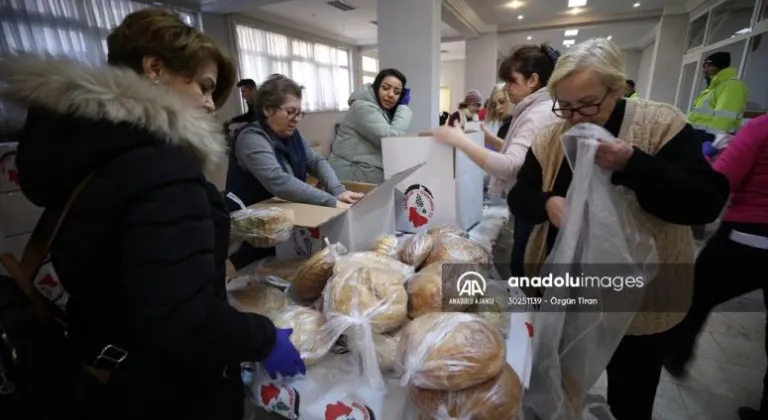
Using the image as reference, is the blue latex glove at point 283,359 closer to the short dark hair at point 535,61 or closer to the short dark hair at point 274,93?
the short dark hair at point 274,93

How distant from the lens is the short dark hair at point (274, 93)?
3.99 feet

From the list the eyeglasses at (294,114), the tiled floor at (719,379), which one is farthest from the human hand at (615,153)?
the tiled floor at (719,379)

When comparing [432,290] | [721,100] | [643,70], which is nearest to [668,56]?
[643,70]

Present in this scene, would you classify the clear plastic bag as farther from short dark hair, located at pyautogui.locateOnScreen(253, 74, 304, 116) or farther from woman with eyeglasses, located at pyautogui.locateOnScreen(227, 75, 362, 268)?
short dark hair, located at pyautogui.locateOnScreen(253, 74, 304, 116)

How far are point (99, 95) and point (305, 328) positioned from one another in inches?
21.0

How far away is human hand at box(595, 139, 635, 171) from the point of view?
714 mm

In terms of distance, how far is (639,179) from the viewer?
72 cm

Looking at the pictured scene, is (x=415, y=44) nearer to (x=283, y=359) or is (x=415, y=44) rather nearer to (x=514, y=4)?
(x=514, y=4)

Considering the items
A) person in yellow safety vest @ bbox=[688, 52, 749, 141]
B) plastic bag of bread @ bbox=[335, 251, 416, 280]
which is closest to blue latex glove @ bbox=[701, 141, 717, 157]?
person in yellow safety vest @ bbox=[688, 52, 749, 141]

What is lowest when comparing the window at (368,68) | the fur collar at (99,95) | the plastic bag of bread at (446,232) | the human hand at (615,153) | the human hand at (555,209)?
the plastic bag of bread at (446,232)

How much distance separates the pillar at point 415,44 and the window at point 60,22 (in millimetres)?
2129

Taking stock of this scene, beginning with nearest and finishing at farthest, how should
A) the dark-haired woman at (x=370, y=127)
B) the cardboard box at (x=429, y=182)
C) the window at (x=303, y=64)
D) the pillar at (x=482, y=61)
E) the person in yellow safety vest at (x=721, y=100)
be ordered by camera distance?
the cardboard box at (x=429, y=182), the dark-haired woman at (x=370, y=127), the person in yellow safety vest at (x=721, y=100), the window at (x=303, y=64), the pillar at (x=482, y=61)

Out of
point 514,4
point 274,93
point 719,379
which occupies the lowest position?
point 719,379

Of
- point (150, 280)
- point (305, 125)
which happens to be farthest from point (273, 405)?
point (305, 125)
